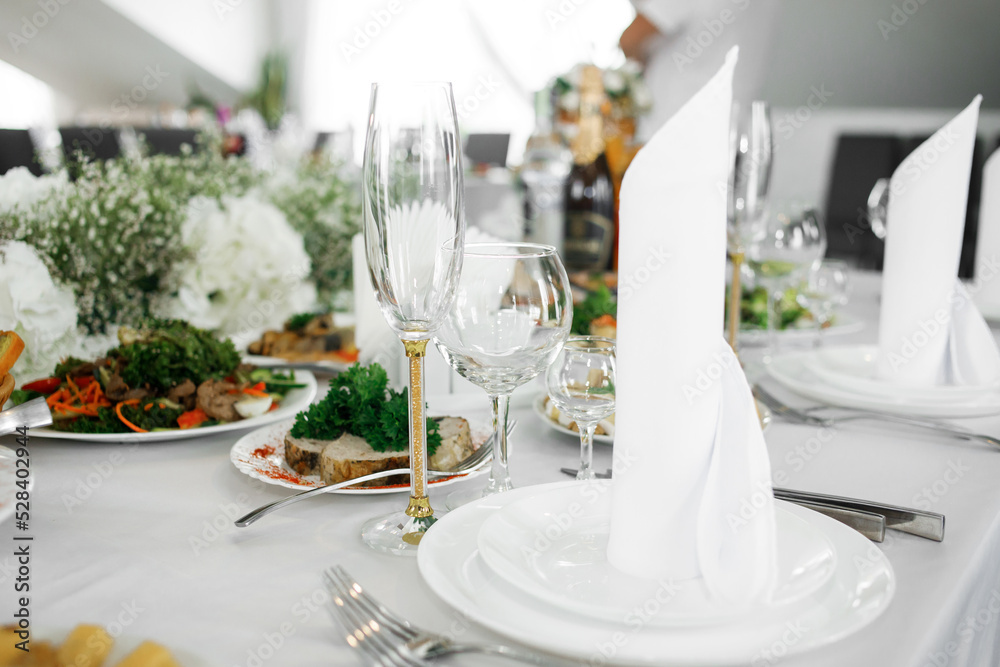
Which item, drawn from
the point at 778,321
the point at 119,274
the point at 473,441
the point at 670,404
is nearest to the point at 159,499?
the point at 473,441

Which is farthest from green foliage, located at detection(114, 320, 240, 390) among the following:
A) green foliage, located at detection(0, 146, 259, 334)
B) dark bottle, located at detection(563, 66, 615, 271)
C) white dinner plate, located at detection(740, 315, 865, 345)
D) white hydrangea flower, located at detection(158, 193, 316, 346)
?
dark bottle, located at detection(563, 66, 615, 271)

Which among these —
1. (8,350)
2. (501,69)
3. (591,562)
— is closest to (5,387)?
(8,350)

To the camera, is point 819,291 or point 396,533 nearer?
point 396,533

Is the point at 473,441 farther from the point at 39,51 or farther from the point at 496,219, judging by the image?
the point at 39,51

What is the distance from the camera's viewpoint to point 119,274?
4.18 ft

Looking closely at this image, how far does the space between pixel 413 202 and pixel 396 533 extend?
0.27m

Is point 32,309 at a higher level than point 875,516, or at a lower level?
higher

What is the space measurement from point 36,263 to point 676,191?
0.79 meters

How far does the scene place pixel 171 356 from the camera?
3.05ft

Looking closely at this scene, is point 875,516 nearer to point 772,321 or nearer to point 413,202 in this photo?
point 413,202

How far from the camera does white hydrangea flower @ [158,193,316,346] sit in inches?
52.6

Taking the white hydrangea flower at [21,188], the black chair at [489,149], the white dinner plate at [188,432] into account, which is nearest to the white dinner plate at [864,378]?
the white dinner plate at [188,432]

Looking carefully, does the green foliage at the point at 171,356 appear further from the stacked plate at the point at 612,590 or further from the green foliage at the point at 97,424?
the stacked plate at the point at 612,590

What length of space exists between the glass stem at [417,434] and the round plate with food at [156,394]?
1.04 feet
